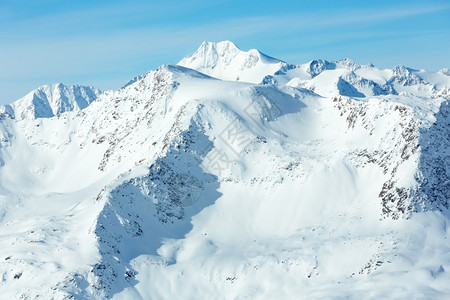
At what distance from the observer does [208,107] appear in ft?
352

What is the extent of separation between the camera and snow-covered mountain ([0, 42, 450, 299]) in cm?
7000

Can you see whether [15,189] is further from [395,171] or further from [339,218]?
[395,171]

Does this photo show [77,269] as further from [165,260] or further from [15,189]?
[15,189]

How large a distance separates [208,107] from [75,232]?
133 ft

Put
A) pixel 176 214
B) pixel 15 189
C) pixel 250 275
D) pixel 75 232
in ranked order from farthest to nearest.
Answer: pixel 15 189, pixel 176 214, pixel 75 232, pixel 250 275

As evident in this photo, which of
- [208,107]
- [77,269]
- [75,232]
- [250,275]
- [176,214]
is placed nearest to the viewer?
[77,269]

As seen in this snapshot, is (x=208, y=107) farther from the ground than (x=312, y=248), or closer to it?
farther from the ground

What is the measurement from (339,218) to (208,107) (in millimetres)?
39961

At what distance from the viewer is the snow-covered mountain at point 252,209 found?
70.0m

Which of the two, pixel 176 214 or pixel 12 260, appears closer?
pixel 12 260

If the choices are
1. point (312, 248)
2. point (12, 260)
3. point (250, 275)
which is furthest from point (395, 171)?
point (12, 260)

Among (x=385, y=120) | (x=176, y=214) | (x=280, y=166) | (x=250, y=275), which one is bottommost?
(x=250, y=275)

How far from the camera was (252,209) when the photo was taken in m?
88.2

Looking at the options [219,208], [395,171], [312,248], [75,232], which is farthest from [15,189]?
[395,171]
